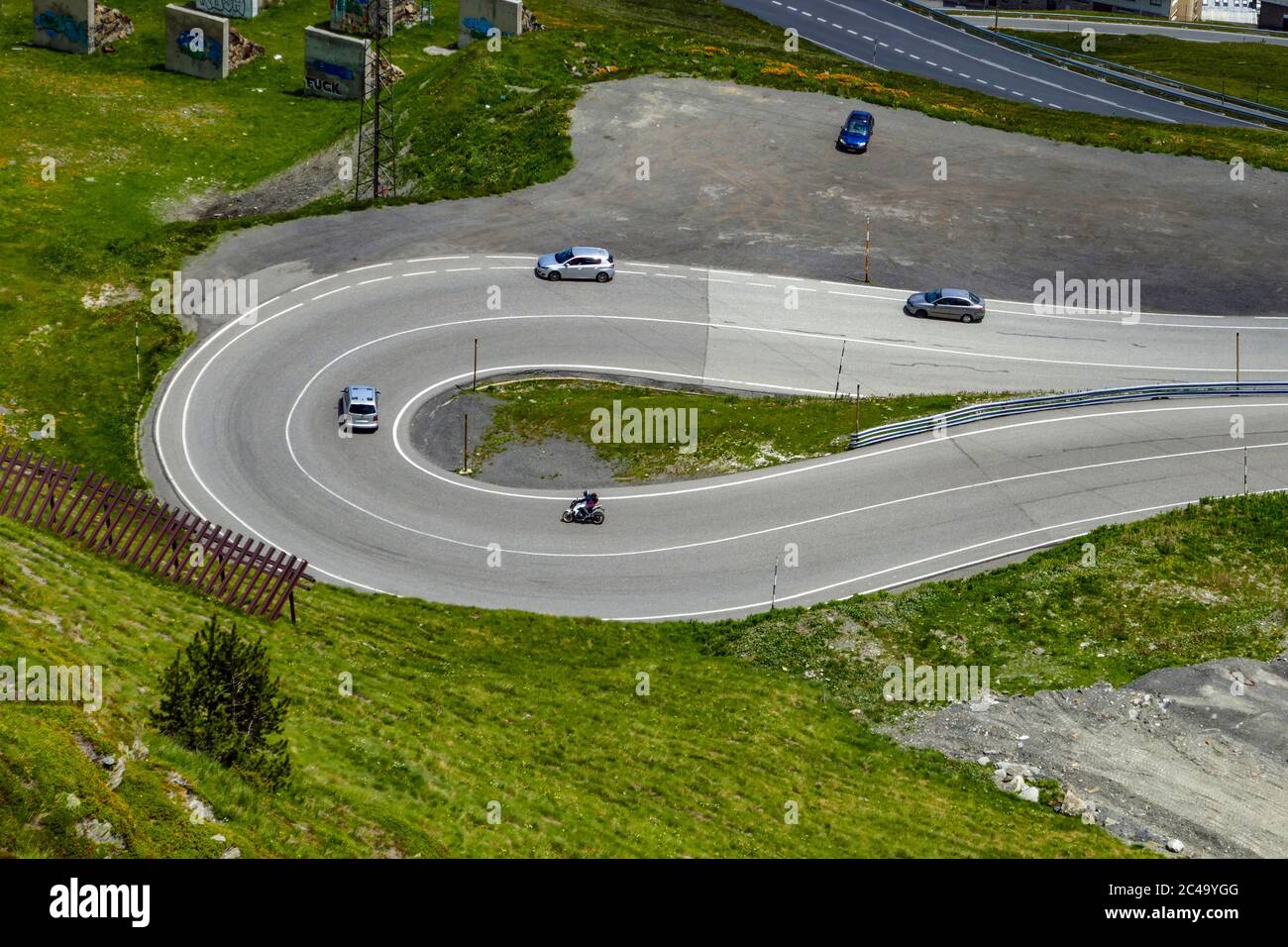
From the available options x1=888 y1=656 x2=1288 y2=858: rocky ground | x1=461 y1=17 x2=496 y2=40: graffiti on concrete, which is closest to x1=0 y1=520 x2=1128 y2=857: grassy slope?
x1=888 y1=656 x2=1288 y2=858: rocky ground

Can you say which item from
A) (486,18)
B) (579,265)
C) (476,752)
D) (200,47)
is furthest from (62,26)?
(476,752)

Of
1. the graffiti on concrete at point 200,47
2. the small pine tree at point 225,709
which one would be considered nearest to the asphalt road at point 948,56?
the graffiti on concrete at point 200,47

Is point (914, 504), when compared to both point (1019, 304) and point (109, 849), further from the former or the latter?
point (109, 849)

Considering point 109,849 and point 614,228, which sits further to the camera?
point 614,228

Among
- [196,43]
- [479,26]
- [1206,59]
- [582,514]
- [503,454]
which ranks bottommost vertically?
[582,514]

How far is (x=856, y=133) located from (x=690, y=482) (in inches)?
1440

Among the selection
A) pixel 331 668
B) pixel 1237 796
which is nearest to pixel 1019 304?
pixel 1237 796

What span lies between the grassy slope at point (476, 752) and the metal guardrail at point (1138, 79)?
7902cm

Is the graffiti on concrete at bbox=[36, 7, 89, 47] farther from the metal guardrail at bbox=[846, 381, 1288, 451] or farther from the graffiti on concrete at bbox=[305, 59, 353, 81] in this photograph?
the metal guardrail at bbox=[846, 381, 1288, 451]

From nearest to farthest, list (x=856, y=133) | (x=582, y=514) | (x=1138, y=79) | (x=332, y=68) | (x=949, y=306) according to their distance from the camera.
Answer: (x=582, y=514) < (x=949, y=306) < (x=856, y=133) < (x=332, y=68) < (x=1138, y=79)

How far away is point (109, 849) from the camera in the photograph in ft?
86.5

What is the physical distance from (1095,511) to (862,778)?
2072cm

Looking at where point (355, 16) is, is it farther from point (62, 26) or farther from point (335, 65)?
point (62, 26)

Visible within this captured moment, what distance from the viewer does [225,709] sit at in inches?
1236
